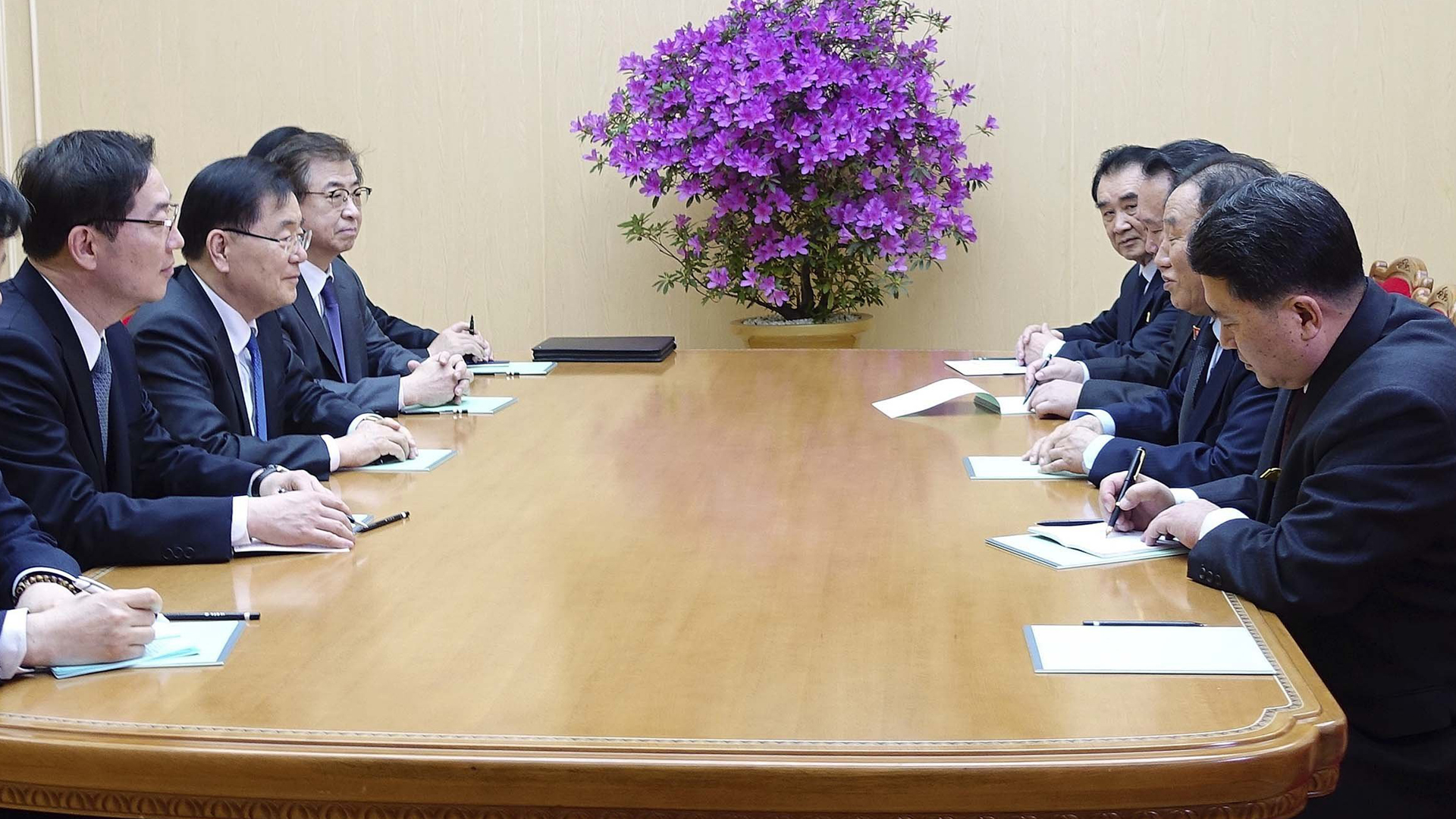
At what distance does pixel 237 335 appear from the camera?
318 centimetres

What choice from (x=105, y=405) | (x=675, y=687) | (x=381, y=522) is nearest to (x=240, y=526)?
(x=381, y=522)

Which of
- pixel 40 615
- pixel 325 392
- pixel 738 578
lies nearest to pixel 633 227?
pixel 325 392

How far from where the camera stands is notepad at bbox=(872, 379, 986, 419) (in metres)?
3.55

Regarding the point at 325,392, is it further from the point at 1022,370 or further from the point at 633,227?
the point at 633,227

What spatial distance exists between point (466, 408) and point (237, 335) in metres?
0.68

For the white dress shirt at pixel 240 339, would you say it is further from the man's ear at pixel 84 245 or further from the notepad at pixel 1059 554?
the notepad at pixel 1059 554

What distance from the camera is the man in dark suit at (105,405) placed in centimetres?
224

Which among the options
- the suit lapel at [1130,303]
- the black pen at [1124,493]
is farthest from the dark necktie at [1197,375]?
the suit lapel at [1130,303]

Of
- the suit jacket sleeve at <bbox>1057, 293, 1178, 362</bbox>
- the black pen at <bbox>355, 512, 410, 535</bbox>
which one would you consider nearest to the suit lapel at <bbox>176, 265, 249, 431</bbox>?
the black pen at <bbox>355, 512, 410, 535</bbox>

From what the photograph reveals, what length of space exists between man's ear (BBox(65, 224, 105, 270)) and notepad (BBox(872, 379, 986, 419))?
1.82m

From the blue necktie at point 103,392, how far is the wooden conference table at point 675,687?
404mm

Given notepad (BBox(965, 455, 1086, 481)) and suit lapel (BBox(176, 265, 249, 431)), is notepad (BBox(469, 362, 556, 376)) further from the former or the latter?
notepad (BBox(965, 455, 1086, 481))

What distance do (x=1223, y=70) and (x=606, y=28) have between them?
8.58 feet

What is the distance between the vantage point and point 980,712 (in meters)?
1.59
